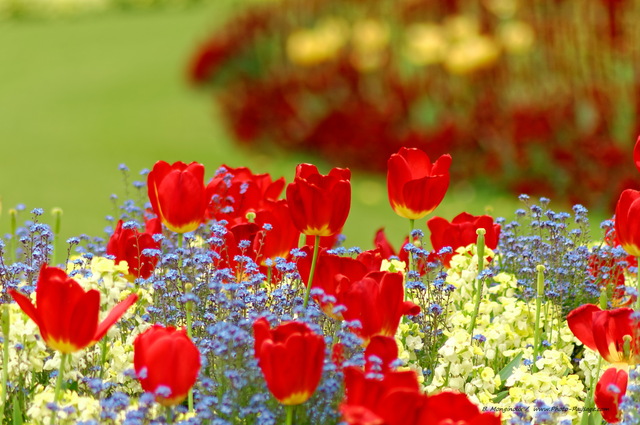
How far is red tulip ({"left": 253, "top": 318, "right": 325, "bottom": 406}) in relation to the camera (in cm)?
145

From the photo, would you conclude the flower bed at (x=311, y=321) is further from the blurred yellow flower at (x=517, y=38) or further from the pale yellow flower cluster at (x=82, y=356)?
the blurred yellow flower at (x=517, y=38)

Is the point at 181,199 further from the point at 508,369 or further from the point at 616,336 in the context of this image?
the point at 616,336

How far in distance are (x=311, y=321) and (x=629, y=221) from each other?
0.62 m

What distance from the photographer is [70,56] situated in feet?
42.8

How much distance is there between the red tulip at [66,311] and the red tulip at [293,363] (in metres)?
0.28

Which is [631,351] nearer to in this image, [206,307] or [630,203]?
[630,203]

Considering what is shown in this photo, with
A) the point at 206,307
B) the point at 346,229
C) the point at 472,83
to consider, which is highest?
the point at 472,83

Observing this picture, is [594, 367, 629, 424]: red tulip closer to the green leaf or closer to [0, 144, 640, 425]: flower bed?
[0, 144, 640, 425]: flower bed

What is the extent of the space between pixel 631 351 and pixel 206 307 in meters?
0.81

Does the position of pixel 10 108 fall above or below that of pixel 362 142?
above

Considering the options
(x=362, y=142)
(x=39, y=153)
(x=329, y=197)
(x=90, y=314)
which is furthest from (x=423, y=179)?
(x=39, y=153)

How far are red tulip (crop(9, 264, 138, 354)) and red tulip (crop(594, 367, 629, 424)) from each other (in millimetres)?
810

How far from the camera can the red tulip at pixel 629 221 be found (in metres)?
1.86

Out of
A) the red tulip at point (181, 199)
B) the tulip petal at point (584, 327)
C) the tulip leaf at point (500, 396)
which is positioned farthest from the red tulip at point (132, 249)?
the tulip petal at point (584, 327)
